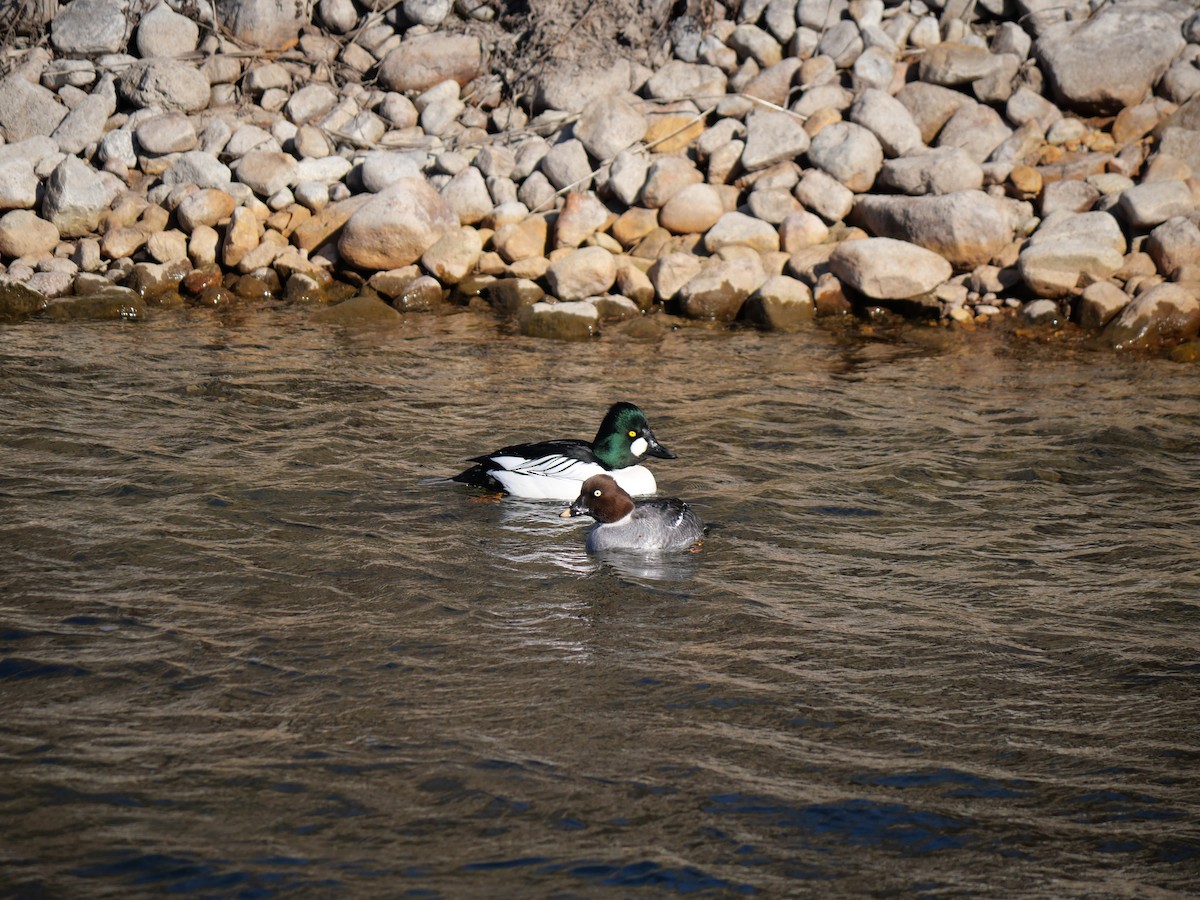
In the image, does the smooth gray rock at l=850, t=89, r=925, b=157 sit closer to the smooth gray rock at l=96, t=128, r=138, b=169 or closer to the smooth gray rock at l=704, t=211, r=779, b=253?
the smooth gray rock at l=704, t=211, r=779, b=253

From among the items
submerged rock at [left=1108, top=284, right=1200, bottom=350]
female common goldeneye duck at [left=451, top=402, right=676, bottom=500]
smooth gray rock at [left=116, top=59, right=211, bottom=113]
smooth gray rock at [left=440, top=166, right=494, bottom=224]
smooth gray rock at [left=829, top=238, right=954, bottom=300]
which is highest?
smooth gray rock at [left=116, top=59, right=211, bottom=113]

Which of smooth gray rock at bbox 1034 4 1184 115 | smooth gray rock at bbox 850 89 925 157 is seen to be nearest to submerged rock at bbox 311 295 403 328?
smooth gray rock at bbox 850 89 925 157

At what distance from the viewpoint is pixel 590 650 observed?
646 cm

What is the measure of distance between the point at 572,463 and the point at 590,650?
8.97ft

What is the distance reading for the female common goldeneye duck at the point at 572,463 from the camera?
8.92 m

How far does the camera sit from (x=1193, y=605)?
7062 mm

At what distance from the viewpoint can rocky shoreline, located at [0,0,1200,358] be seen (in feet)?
45.2

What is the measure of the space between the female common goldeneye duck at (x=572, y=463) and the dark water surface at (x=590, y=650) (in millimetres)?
200

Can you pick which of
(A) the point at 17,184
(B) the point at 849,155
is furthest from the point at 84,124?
(B) the point at 849,155

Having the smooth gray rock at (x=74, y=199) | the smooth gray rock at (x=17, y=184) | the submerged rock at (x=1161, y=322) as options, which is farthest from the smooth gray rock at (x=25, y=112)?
the submerged rock at (x=1161, y=322)

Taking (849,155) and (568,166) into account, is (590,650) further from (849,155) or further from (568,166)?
(568,166)

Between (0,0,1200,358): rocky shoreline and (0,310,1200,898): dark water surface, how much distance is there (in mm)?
2696

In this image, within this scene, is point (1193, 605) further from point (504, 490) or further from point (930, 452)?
point (504, 490)

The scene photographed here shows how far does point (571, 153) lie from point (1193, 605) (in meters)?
10.3
